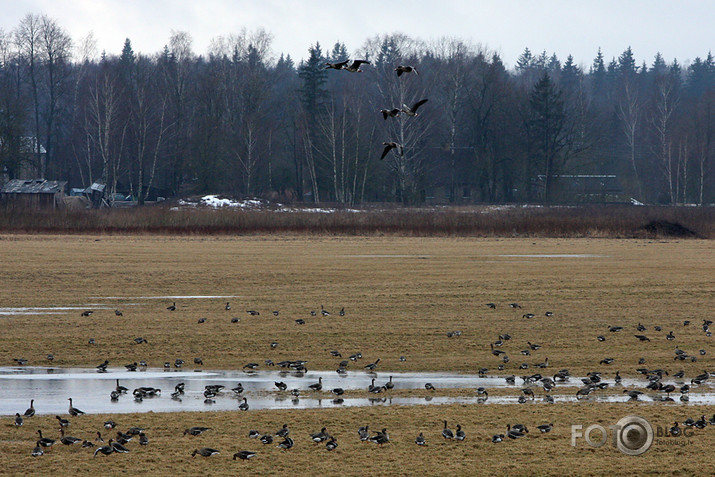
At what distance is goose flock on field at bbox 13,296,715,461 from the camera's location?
1146cm

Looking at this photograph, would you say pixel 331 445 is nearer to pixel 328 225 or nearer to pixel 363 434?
pixel 363 434

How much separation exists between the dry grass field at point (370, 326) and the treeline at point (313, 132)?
3962 cm

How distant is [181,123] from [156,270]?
64197 mm

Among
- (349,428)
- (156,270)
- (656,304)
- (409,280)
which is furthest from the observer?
(156,270)

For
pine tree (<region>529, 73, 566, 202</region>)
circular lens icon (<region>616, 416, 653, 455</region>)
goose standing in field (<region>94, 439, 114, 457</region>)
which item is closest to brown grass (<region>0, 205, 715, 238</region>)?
pine tree (<region>529, 73, 566, 202</region>)

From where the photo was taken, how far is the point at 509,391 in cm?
1520

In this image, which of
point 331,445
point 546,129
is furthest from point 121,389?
point 546,129

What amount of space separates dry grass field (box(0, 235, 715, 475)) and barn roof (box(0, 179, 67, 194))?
117 feet

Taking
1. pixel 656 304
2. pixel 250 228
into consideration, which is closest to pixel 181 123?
pixel 250 228

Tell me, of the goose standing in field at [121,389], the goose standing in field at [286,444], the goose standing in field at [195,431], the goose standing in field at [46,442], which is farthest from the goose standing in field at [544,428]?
the goose standing in field at [121,389]

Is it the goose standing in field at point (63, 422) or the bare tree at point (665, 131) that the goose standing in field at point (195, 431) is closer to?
the goose standing in field at point (63, 422)

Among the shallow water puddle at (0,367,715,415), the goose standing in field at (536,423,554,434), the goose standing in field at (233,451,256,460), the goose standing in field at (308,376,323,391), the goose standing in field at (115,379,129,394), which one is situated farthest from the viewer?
the goose standing in field at (308,376,323,391)

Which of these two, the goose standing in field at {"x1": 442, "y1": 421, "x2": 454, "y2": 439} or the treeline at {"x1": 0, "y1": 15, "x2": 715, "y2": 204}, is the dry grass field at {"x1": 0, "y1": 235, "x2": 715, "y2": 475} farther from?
the treeline at {"x1": 0, "y1": 15, "x2": 715, "y2": 204}

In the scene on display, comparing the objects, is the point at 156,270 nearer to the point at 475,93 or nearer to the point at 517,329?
the point at 517,329
